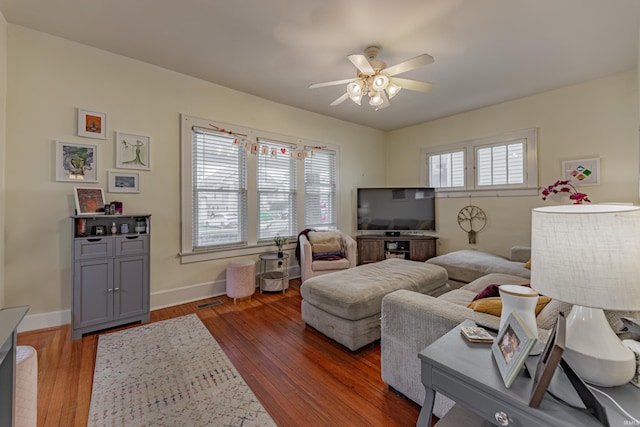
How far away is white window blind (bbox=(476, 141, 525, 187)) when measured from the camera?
13.3ft

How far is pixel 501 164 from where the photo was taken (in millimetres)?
4230

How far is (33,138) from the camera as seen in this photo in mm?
2477

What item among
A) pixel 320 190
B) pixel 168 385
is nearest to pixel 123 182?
pixel 168 385

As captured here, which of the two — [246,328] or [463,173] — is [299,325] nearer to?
[246,328]

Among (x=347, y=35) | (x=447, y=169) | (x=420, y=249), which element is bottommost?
(x=420, y=249)

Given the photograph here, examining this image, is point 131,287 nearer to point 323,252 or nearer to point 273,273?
point 273,273

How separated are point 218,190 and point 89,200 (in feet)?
4.41

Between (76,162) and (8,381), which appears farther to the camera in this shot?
(76,162)

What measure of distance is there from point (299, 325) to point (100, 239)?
2.08 metres

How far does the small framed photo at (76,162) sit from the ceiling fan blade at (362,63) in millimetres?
2727

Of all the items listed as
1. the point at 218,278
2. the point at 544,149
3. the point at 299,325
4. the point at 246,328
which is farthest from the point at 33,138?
the point at 544,149

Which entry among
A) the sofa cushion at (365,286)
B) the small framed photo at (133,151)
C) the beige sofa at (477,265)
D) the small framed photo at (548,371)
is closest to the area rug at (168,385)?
the sofa cushion at (365,286)

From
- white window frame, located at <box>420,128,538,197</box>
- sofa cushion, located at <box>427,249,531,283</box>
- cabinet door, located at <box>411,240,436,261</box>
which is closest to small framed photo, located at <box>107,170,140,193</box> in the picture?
sofa cushion, located at <box>427,249,531,283</box>

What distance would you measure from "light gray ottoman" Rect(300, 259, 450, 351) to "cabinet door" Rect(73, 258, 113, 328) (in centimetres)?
187
